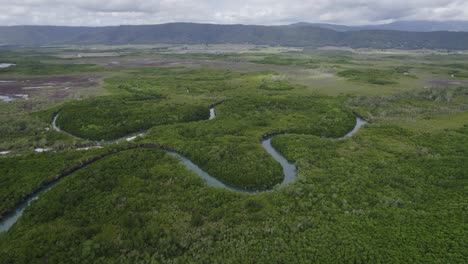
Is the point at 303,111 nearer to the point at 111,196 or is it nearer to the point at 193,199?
the point at 193,199

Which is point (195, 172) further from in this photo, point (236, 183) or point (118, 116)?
point (118, 116)

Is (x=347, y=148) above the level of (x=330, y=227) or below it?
above

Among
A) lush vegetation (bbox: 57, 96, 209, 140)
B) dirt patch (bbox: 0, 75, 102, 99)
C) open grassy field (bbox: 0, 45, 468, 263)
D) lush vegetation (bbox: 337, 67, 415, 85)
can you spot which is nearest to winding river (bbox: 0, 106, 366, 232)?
open grassy field (bbox: 0, 45, 468, 263)

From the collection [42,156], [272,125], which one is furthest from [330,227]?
[42,156]

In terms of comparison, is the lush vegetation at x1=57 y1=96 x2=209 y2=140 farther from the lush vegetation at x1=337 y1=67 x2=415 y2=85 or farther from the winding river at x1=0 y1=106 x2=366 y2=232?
→ the lush vegetation at x1=337 y1=67 x2=415 y2=85

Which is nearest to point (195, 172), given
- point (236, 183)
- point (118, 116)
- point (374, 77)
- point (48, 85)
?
point (236, 183)

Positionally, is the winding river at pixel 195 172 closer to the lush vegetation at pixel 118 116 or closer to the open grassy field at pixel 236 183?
the open grassy field at pixel 236 183
